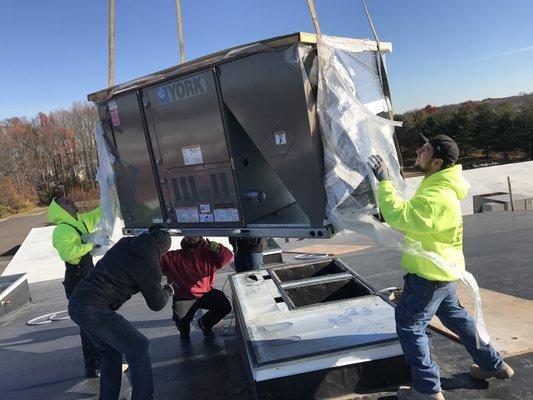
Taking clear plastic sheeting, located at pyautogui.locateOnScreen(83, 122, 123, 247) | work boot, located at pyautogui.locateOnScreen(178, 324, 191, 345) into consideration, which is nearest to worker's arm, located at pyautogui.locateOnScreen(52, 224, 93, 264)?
clear plastic sheeting, located at pyautogui.locateOnScreen(83, 122, 123, 247)

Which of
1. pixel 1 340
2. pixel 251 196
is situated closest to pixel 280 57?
pixel 251 196

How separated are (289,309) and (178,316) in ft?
5.32

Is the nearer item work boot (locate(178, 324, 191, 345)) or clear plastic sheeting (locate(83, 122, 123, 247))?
clear plastic sheeting (locate(83, 122, 123, 247))

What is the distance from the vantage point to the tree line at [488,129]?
39219 millimetres

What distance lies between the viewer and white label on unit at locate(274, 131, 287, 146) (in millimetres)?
3027

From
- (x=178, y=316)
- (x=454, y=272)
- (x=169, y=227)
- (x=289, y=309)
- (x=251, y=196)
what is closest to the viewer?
(x=454, y=272)

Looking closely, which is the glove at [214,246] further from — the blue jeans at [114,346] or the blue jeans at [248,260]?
the blue jeans at [114,346]

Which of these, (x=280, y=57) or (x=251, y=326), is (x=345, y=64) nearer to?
(x=280, y=57)

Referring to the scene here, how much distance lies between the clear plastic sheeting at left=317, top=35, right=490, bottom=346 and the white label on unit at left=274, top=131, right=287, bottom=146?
263 mm

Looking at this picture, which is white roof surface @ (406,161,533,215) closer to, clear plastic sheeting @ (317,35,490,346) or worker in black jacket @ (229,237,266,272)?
worker in black jacket @ (229,237,266,272)

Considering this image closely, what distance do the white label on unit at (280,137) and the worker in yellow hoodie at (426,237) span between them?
22.0 inches

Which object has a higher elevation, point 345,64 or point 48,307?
point 345,64

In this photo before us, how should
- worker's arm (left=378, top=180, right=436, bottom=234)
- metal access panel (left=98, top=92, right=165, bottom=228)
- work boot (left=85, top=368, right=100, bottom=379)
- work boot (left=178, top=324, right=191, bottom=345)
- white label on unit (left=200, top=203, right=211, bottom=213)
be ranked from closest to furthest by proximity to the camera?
worker's arm (left=378, top=180, right=436, bottom=234) < white label on unit (left=200, top=203, right=211, bottom=213) < metal access panel (left=98, top=92, right=165, bottom=228) < work boot (left=85, top=368, right=100, bottom=379) < work boot (left=178, top=324, right=191, bottom=345)

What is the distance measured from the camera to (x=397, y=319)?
2.90 meters
